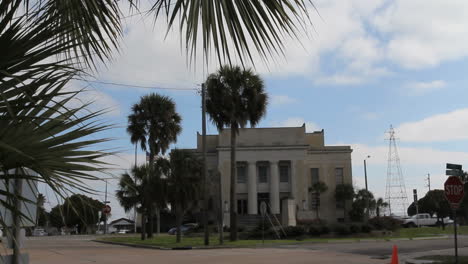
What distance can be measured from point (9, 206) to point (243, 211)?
2274 inches

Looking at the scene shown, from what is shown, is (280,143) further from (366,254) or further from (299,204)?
(366,254)

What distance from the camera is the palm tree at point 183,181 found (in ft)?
111

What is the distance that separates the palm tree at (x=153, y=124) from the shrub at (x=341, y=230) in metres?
14.2

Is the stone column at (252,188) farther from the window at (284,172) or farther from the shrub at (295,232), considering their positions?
the shrub at (295,232)

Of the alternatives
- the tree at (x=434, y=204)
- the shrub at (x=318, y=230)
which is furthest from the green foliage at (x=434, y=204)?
the shrub at (x=318, y=230)

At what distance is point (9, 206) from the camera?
2.15 meters

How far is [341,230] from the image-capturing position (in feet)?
119

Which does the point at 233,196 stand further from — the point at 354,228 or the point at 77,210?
the point at 77,210

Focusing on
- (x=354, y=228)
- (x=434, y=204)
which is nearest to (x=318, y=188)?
(x=354, y=228)

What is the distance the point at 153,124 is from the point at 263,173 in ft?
70.1

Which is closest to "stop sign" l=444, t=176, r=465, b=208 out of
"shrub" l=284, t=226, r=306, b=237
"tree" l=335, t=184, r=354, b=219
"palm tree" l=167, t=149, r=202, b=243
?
"palm tree" l=167, t=149, r=202, b=243

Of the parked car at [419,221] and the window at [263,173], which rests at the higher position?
the window at [263,173]

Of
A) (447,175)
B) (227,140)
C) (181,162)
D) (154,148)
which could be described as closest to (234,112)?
(181,162)

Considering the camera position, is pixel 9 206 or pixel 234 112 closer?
pixel 9 206
